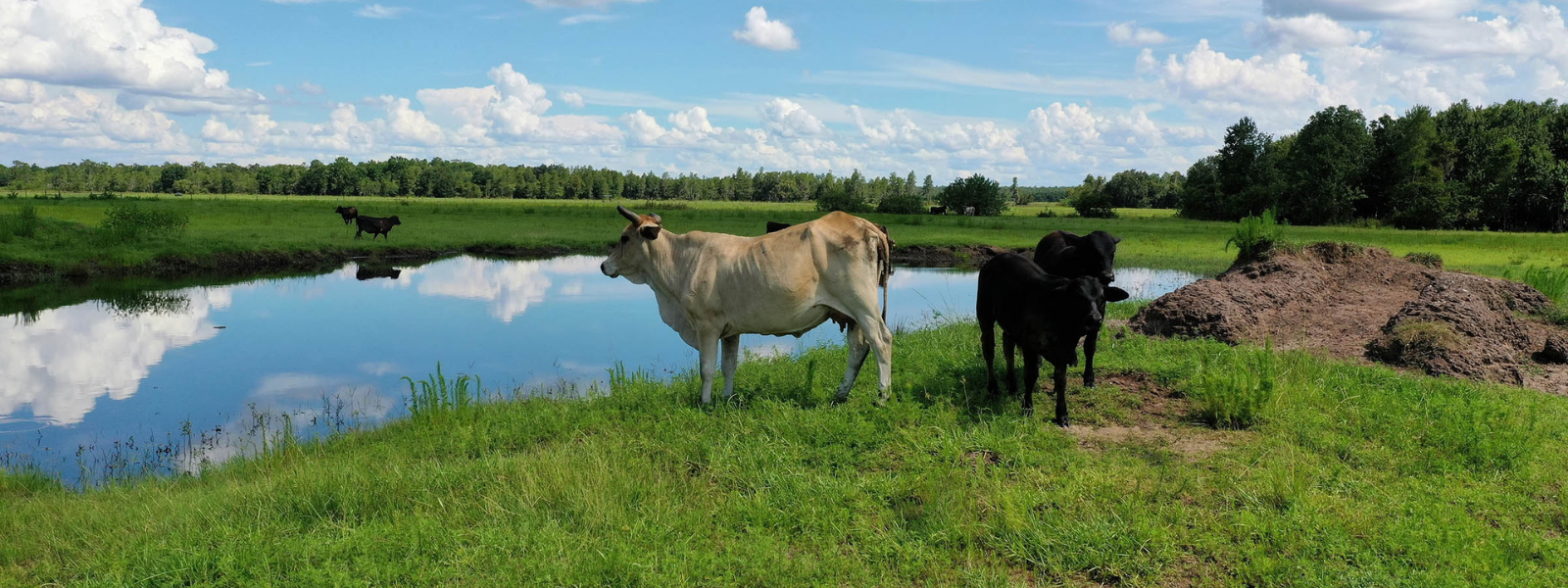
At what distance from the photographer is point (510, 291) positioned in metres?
22.8

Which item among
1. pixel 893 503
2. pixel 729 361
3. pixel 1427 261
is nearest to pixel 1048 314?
pixel 893 503

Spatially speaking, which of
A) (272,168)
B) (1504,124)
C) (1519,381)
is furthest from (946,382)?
(272,168)

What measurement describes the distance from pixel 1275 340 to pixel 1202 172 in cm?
7180

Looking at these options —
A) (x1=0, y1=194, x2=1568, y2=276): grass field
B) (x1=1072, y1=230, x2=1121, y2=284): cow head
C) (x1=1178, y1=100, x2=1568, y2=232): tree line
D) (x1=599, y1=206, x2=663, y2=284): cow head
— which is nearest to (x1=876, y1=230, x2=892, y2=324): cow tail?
(x1=599, y1=206, x2=663, y2=284): cow head

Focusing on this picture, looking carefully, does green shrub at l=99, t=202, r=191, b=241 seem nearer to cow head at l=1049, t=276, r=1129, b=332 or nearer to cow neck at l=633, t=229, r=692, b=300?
cow neck at l=633, t=229, r=692, b=300

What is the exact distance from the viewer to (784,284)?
23.8 ft

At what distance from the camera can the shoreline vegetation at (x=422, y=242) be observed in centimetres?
2397

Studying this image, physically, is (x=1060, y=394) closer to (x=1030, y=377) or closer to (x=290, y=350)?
(x=1030, y=377)

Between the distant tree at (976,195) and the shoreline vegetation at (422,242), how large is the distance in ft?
45.9

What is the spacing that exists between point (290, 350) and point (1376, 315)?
1592 cm

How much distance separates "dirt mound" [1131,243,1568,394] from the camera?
888cm

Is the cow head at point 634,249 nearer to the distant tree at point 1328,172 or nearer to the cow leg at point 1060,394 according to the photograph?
the cow leg at point 1060,394

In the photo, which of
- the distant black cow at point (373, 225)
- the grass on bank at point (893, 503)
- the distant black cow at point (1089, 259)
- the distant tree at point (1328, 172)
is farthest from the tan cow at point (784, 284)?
the distant tree at point (1328, 172)

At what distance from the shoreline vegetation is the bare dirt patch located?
19.4 meters
